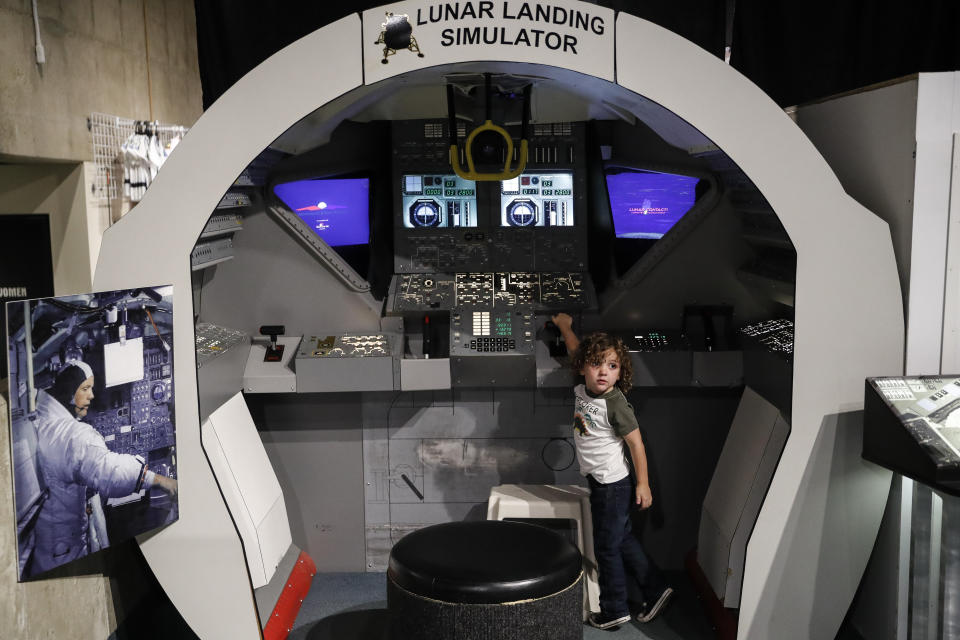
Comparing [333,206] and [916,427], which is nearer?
[916,427]

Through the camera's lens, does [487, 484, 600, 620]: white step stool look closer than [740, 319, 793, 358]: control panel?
No

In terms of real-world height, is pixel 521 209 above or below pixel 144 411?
above

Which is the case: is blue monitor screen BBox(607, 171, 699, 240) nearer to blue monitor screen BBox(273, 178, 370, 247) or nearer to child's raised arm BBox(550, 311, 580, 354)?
child's raised arm BBox(550, 311, 580, 354)

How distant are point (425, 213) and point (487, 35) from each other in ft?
4.32

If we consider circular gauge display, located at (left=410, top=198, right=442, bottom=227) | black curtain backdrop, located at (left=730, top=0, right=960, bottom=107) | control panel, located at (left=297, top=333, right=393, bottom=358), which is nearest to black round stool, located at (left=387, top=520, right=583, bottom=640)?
control panel, located at (left=297, top=333, right=393, bottom=358)

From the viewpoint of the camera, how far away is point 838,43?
4609 millimetres

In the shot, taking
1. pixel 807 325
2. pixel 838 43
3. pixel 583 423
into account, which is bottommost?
pixel 583 423

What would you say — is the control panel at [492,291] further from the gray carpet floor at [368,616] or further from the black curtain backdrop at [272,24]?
the black curtain backdrop at [272,24]

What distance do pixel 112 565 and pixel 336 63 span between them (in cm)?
200

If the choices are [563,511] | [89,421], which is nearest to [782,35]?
[563,511]

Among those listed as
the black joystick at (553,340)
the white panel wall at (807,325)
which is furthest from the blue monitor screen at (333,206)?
the white panel wall at (807,325)

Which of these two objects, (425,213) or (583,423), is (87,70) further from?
(583,423)

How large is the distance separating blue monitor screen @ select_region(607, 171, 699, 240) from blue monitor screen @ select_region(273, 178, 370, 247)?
1218mm

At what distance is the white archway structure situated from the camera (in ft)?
9.63
